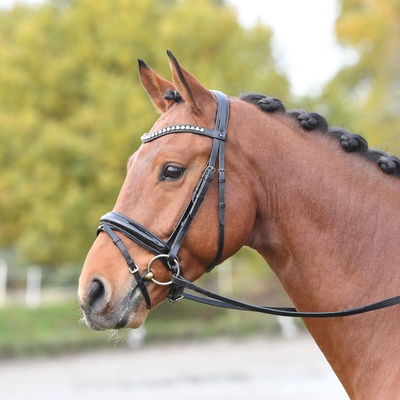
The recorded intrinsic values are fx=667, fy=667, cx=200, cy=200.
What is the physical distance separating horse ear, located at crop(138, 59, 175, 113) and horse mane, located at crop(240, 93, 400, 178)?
18.8 inches

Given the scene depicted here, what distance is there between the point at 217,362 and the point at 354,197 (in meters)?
12.7

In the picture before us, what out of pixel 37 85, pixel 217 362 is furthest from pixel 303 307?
pixel 37 85

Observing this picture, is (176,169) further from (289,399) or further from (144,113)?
(144,113)

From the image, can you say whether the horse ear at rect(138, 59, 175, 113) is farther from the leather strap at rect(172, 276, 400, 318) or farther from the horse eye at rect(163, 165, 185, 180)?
the leather strap at rect(172, 276, 400, 318)

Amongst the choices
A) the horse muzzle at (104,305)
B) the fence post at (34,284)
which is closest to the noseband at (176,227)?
the horse muzzle at (104,305)

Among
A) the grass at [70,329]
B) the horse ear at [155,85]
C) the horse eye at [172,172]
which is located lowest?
the horse eye at [172,172]

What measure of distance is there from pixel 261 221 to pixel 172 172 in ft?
1.85

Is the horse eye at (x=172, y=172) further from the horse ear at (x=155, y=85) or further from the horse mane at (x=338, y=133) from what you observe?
the horse mane at (x=338, y=133)

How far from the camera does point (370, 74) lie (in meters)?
32.3

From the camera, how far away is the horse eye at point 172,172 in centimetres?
342

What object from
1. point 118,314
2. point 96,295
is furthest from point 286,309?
point 96,295

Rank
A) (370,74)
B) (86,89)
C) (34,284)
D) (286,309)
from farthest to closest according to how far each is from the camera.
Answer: (370,74), (34,284), (86,89), (286,309)

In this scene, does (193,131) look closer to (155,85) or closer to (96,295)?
(155,85)

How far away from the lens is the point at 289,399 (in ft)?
34.6
